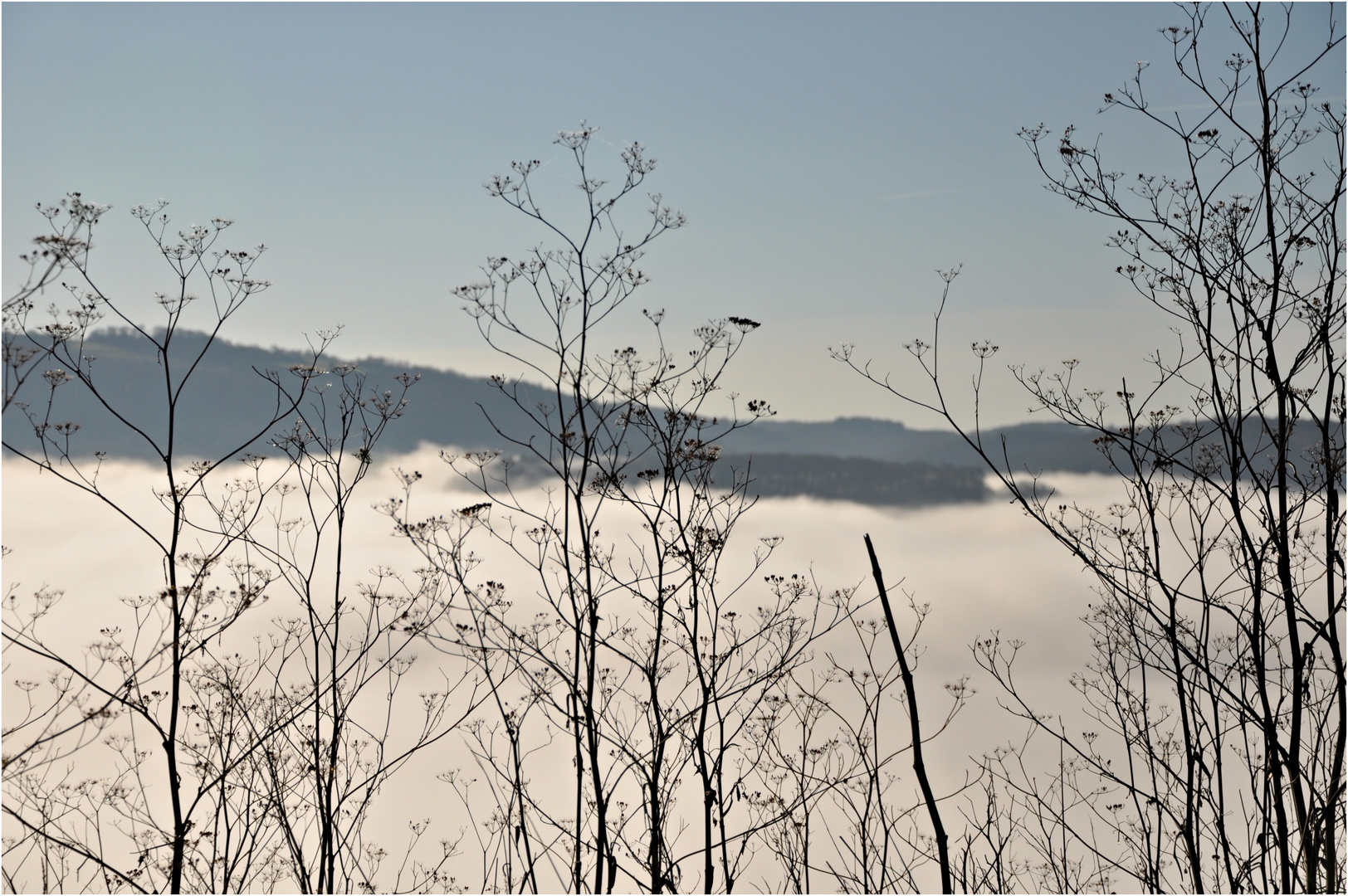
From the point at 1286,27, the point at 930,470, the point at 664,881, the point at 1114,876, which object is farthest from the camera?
the point at 930,470

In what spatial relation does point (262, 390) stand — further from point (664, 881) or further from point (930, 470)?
point (930, 470)

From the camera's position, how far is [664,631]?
17.4 ft

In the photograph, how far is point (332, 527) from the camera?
5820 mm

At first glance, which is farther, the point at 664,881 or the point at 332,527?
the point at 332,527

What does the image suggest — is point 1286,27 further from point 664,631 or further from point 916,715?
point 664,631

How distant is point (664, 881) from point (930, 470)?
44.8 ft

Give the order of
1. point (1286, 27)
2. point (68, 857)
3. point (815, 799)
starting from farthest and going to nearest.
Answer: point (68, 857), point (815, 799), point (1286, 27)

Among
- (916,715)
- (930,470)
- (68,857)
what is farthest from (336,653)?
(930,470)

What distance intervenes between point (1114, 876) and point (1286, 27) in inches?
364

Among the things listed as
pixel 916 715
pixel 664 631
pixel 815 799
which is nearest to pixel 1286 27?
pixel 916 715

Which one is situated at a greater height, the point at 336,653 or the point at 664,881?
the point at 336,653

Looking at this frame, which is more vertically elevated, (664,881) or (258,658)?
(258,658)

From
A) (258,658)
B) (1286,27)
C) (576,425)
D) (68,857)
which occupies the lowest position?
(68,857)

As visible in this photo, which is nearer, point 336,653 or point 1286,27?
point 1286,27
